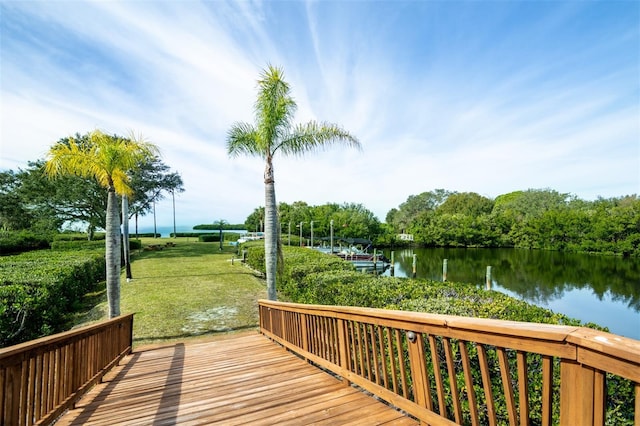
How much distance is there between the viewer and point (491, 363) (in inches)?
115

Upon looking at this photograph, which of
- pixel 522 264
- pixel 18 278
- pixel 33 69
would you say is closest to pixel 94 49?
pixel 33 69

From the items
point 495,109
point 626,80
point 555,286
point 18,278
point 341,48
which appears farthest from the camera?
point 555,286

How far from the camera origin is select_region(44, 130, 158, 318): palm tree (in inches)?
258

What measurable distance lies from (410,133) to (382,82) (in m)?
6.02

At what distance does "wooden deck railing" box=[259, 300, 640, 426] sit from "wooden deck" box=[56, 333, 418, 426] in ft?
0.58

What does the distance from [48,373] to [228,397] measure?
4.75ft

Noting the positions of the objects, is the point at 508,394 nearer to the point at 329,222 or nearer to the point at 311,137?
the point at 311,137

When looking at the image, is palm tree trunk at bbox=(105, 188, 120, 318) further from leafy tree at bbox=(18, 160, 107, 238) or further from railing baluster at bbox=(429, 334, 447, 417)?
leafy tree at bbox=(18, 160, 107, 238)

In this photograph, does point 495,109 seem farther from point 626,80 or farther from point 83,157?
point 83,157

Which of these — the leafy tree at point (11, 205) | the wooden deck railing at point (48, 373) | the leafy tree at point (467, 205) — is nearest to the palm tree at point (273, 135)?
the wooden deck railing at point (48, 373)

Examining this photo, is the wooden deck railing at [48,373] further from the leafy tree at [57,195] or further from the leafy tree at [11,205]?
the leafy tree at [11,205]

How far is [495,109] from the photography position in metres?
11.9

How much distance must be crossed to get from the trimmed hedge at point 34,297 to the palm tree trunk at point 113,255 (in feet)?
3.63

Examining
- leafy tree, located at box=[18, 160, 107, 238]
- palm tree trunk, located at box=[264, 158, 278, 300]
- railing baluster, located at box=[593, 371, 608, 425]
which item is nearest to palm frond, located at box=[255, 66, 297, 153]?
palm tree trunk, located at box=[264, 158, 278, 300]
